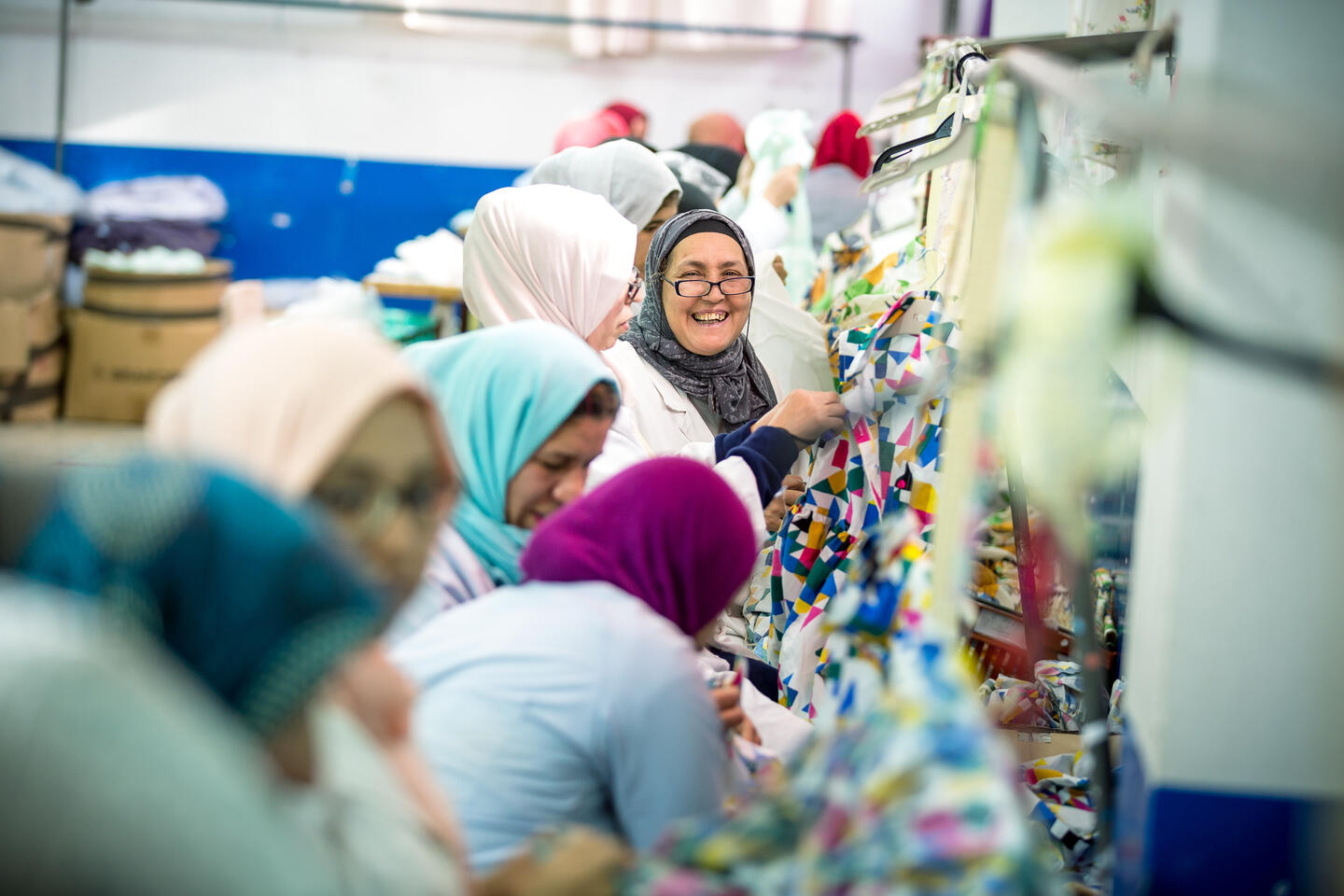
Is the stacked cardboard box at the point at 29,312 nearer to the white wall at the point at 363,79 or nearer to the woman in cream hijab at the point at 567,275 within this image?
the white wall at the point at 363,79

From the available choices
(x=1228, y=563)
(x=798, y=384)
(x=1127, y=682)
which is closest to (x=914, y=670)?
(x=1228, y=563)

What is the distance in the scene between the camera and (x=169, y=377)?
5.89 metres

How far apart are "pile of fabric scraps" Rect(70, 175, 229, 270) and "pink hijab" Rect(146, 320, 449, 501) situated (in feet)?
18.0

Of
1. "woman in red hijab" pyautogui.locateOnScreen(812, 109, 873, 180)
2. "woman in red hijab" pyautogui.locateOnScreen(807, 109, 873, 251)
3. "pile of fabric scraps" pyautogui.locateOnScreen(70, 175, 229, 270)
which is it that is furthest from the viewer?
"pile of fabric scraps" pyautogui.locateOnScreen(70, 175, 229, 270)

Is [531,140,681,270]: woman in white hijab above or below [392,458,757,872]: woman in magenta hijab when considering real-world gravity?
above

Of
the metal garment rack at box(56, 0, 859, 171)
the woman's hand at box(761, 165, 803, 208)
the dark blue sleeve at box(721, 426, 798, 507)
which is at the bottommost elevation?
the dark blue sleeve at box(721, 426, 798, 507)

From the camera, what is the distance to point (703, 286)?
2588 millimetres

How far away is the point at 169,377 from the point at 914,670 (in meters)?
5.64

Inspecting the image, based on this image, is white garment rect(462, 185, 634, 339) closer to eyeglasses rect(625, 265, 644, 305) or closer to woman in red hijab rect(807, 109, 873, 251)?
eyeglasses rect(625, 265, 644, 305)

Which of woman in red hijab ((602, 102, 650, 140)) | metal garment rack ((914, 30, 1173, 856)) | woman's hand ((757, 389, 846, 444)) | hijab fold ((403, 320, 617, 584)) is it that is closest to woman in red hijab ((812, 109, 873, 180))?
woman in red hijab ((602, 102, 650, 140))

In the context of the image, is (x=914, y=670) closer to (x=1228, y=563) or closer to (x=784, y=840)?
(x=784, y=840)

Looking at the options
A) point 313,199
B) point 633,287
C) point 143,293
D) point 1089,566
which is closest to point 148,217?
point 143,293

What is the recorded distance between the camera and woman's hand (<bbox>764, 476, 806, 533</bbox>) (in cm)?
241

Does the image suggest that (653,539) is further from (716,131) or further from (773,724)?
(716,131)
